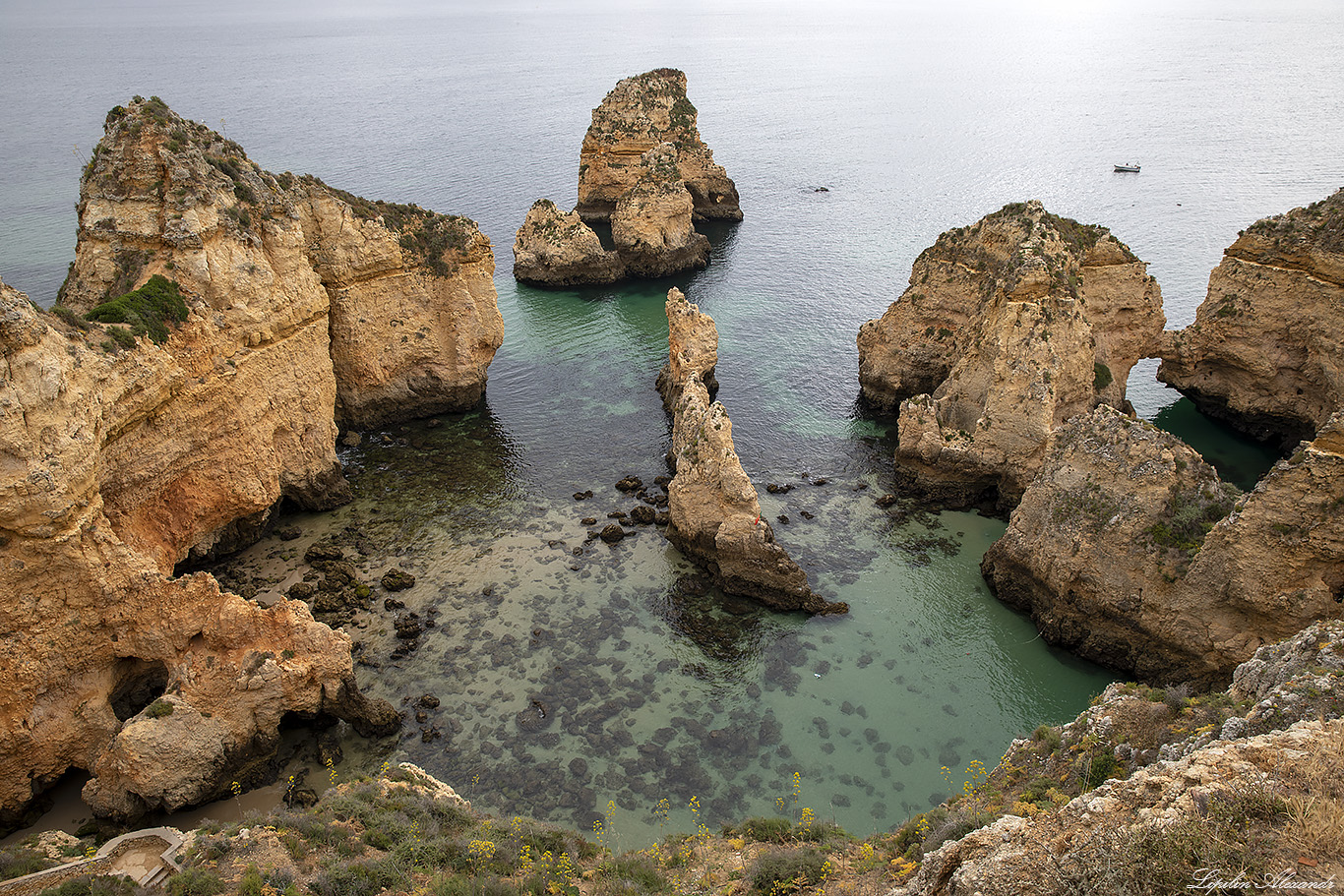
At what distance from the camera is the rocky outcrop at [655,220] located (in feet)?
199

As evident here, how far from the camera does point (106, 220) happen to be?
89.5 ft

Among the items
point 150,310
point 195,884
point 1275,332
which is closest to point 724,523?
point 195,884

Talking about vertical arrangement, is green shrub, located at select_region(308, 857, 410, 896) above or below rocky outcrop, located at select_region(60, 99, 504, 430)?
below

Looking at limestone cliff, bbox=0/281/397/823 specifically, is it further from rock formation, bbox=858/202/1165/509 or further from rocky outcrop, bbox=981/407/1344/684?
rock formation, bbox=858/202/1165/509

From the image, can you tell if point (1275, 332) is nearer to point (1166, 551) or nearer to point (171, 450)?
point (1166, 551)

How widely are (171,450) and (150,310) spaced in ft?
15.4

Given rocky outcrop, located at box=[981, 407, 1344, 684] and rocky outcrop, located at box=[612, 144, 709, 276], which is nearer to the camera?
rocky outcrop, located at box=[981, 407, 1344, 684]

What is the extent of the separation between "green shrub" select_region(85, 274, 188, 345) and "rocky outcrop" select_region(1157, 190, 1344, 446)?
1734 inches

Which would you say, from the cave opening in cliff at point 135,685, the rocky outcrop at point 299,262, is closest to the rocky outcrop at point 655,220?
the rocky outcrop at point 299,262

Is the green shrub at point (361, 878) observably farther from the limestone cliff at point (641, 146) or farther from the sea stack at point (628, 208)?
the limestone cliff at point (641, 146)

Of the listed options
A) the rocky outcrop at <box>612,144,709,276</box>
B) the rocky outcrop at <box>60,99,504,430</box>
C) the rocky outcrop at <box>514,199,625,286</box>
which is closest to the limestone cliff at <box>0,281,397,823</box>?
the rocky outcrop at <box>60,99,504,430</box>

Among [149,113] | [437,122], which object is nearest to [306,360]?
[149,113]

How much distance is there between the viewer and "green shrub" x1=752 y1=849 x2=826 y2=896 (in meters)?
15.2

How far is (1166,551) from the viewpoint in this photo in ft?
78.3
